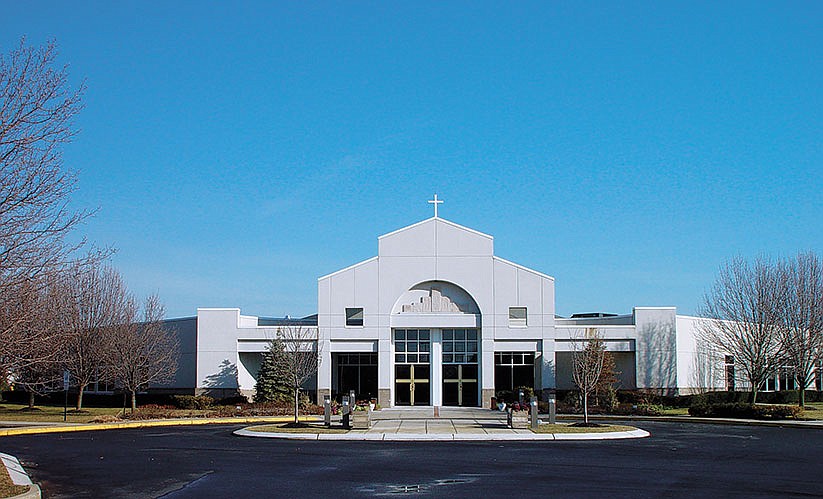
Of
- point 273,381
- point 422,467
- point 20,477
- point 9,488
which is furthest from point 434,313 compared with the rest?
point 9,488

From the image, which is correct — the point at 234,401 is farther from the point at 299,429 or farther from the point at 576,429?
the point at 576,429

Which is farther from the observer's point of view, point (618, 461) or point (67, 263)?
point (618, 461)

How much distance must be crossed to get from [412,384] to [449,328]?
3716 millimetres

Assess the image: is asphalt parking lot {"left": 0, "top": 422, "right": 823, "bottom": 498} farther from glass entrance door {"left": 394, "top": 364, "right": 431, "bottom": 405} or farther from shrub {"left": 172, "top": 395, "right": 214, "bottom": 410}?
glass entrance door {"left": 394, "top": 364, "right": 431, "bottom": 405}

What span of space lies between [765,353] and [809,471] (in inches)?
1277

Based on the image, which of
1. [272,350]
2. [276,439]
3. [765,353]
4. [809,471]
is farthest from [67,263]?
[765,353]

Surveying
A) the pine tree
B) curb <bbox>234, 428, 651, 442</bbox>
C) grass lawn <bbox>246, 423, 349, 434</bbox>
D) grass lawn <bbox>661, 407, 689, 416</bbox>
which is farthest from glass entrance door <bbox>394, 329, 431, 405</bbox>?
curb <bbox>234, 428, 651, 442</bbox>

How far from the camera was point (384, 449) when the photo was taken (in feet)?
80.2

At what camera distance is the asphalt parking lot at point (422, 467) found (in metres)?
15.9

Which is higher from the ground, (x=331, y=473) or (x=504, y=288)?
(x=504, y=288)

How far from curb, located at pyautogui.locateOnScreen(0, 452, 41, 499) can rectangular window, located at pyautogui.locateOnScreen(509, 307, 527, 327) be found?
3143cm

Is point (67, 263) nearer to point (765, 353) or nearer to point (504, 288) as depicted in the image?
point (504, 288)

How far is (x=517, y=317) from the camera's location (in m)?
49.4

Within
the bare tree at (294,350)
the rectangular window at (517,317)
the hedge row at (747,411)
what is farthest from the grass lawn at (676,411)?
the bare tree at (294,350)
